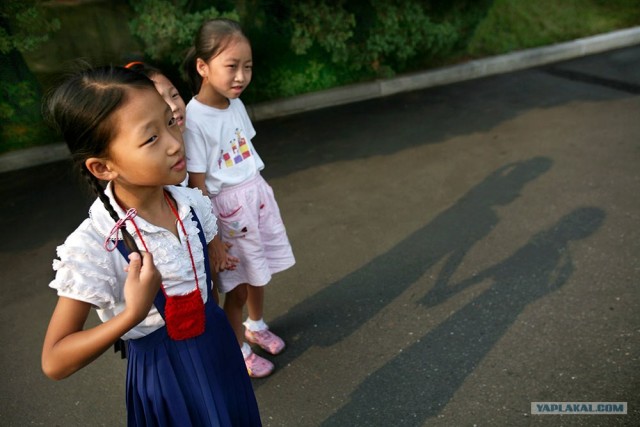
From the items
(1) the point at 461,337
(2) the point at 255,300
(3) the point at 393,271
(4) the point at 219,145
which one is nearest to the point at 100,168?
(4) the point at 219,145

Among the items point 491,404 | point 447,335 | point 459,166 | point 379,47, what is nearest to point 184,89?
point 379,47

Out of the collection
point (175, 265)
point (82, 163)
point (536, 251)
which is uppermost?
point (82, 163)

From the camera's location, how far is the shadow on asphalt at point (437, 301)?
2727 mm

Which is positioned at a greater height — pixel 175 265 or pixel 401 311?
pixel 175 265

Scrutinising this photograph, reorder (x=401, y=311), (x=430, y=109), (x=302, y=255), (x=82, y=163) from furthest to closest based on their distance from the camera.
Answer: (x=430, y=109)
(x=302, y=255)
(x=401, y=311)
(x=82, y=163)

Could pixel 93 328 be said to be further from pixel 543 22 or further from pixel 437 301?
pixel 543 22

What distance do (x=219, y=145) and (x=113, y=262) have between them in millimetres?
1010

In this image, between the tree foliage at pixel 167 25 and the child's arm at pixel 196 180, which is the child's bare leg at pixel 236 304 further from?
the tree foliage at pixel 167 25

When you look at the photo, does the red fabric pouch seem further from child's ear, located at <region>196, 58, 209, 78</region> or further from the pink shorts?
child's ear, located at <region>196, 58, 209, 78</region>

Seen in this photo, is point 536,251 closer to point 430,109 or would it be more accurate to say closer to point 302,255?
point 302,255

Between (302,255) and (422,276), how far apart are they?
878 mm

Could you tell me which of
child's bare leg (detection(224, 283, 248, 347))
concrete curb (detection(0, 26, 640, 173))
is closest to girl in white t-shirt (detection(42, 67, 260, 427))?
child's bare leg (detection(224, 283, 248, 347))

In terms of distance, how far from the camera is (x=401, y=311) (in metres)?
3.30

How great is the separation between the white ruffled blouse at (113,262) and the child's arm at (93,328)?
2.3 inches
